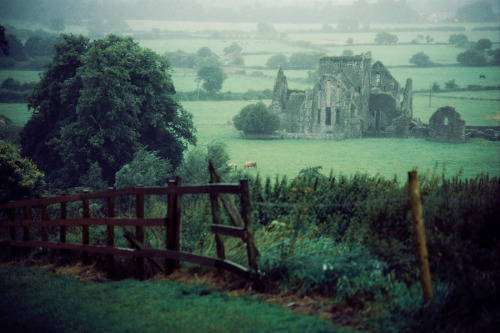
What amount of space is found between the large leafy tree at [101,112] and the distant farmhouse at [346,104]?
37.4 metres

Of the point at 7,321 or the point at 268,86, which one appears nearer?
the point at 7,321

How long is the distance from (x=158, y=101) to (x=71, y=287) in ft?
139

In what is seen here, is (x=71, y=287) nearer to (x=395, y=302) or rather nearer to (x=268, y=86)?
(x=395, y=302)

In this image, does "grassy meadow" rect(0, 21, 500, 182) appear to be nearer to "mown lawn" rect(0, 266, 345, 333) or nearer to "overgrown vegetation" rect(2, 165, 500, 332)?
"overgrown vegetation" rect(2, 165, 500, 332)

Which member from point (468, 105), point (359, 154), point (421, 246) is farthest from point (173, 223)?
point (468, 105)

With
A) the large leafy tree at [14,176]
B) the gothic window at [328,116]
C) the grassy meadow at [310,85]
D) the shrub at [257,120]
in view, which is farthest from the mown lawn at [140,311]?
the gothic window at [328,116]

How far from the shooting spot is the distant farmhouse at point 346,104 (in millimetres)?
85625

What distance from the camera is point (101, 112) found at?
46.0 metres

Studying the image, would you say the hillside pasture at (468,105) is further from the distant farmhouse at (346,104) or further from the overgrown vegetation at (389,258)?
the overgrown vegetation at (389,258)

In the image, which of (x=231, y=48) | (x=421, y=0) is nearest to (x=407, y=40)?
(x=421, y=0)

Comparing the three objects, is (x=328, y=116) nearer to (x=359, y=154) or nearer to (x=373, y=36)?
(x=359, y=154)

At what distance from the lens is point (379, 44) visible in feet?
486

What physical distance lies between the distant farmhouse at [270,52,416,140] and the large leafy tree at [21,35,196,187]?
123ft

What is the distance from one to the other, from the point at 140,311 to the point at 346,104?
81.2 m
